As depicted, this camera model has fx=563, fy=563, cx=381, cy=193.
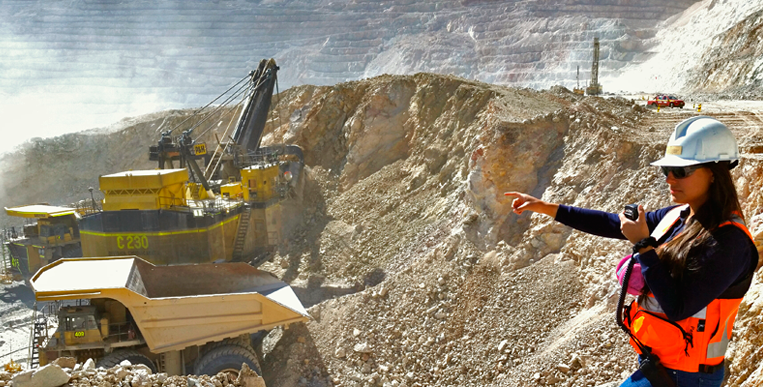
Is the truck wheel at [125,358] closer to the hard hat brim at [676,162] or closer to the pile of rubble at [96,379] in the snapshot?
the pile of rubble at [96,379]

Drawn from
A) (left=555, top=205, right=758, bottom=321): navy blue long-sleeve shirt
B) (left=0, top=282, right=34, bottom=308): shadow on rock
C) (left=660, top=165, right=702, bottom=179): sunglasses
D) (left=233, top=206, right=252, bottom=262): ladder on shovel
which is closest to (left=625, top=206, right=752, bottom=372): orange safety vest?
(left=555, top=205, right=758, bottom=321): navy blue long-sleeve shirt

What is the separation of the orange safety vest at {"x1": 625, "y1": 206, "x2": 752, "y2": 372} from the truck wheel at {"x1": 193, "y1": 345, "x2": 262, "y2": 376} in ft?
25.3

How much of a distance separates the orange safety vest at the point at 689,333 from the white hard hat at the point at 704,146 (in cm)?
28

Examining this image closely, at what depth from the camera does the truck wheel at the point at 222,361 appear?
919 cm

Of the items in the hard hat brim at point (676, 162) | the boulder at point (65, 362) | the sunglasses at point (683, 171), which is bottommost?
the boulder at point (65, 362)

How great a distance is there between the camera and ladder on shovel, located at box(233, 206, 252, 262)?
1631 cm

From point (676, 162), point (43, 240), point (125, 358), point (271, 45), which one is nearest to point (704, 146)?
point (676, 162)

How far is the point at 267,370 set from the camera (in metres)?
10.4

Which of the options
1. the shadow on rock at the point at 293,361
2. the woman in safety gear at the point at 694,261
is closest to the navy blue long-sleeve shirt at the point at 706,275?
the woman in safety gear at the point at 694,261

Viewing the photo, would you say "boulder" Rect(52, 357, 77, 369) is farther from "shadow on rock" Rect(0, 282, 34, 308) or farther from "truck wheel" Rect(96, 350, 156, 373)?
"shadow on rock" Rect(0, 282, 34, 308)

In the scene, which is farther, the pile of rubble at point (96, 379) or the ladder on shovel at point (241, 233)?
the ladder on shovel at point (241, 233)

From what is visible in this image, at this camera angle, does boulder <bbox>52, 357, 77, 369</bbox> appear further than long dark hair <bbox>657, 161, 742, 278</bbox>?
Yes

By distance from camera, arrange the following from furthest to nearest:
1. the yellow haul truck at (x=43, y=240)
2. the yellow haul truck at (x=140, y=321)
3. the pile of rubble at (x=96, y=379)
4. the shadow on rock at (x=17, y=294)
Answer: the yellow haul truck at (x=43, y=240)
the shadow on rock at (x=17, y=294)
the yellow haul truck at (x=140, y=321)
the pile of rubble at (x=96, y=379)

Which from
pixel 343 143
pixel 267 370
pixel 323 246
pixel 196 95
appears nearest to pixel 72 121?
pixel 196 95
